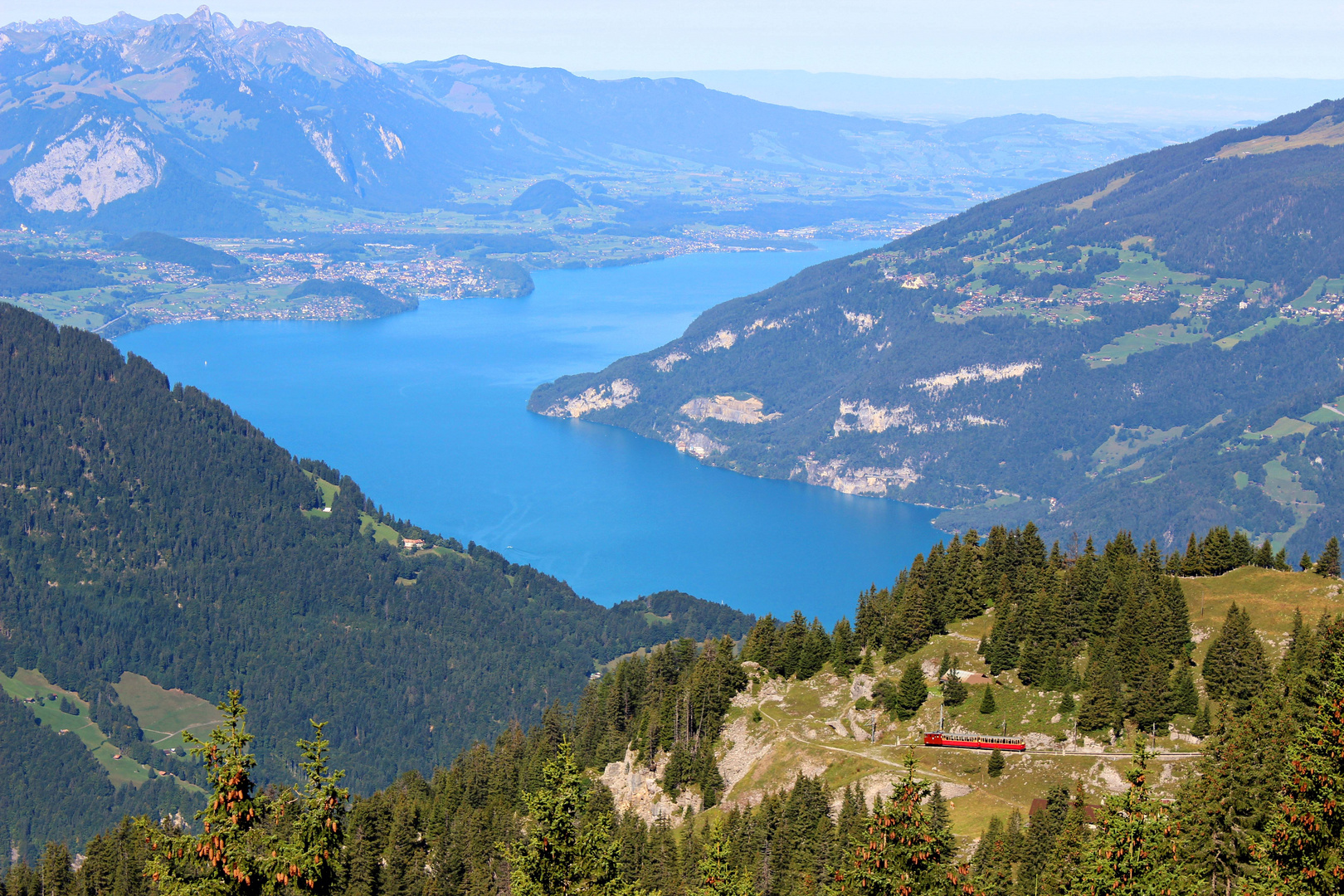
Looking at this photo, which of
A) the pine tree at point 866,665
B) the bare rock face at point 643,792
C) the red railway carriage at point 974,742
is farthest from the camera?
the pine tree at point 866,665

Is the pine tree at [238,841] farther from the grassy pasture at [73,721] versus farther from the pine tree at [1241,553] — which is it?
the grassy pasture at [73,721]

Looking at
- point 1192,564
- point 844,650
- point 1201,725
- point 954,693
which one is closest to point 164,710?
point 844,650

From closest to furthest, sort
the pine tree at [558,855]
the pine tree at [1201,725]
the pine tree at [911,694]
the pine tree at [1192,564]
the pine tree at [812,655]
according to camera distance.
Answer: the pine tree at [558,855], the pine tree at [1201,725], the pine tree at [911,694], the pine tree at [1192,564], the pine tree at [812,655]

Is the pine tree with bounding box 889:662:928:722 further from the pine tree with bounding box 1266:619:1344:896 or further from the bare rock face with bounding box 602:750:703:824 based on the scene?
the pine tree with bounding box 1266:619:1344:896

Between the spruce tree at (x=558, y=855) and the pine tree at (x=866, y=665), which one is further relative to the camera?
the pine tree at (x=866, y=665)

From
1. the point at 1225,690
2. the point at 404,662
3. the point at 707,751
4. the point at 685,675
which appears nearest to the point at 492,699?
the point at 404,662

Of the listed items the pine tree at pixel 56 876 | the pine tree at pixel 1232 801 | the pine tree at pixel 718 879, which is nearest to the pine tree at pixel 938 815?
A: the pine tree at pixel 718 879

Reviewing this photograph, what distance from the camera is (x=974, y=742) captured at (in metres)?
73.1

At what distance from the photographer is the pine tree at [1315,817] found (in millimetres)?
35000

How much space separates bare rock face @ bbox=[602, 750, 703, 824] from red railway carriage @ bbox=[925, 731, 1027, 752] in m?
16.1

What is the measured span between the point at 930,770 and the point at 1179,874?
1377 inches

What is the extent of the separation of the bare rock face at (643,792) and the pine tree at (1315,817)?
4830 cm

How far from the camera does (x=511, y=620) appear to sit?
19775 centimetres

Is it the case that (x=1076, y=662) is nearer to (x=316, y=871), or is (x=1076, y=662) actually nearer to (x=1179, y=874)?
(x=1179, y=874)
